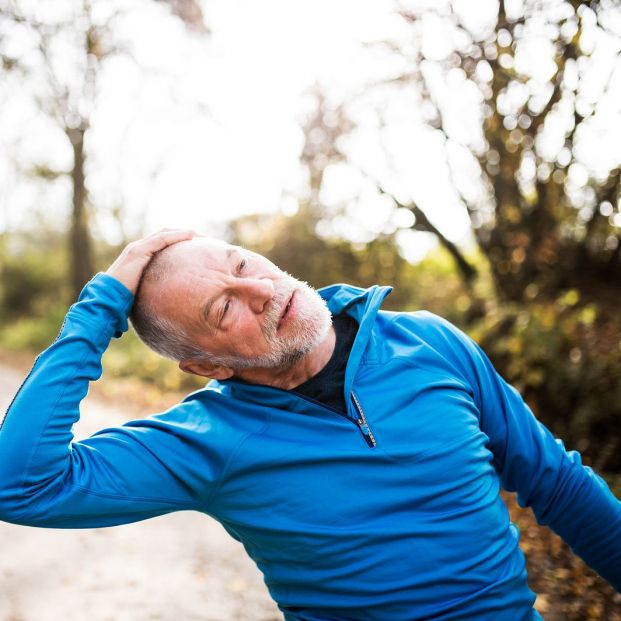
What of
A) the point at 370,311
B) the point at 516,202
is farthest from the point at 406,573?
the point at 516,202

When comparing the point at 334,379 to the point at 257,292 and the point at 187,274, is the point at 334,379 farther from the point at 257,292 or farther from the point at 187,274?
the point at 187,274

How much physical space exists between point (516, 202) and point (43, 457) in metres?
6.04

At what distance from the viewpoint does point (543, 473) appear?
2229mm

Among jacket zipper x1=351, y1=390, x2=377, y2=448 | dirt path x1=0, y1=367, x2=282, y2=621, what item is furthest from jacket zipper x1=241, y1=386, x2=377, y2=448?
dirt path x1=0, y1=367, x2=282, y2=621

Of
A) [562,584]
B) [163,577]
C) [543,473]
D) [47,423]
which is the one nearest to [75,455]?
[47,423]

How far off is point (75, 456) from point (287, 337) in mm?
805

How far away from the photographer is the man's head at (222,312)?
86.0 inches

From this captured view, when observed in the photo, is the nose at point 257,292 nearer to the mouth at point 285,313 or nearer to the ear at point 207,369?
the mouth at point 285,313

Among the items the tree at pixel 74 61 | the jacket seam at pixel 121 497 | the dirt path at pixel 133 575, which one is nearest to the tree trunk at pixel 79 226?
the tree at pixel 74 61

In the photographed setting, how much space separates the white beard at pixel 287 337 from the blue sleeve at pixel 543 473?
50cm

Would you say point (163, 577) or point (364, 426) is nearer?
point (364, 426)

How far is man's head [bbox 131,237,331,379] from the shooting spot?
2.18 m

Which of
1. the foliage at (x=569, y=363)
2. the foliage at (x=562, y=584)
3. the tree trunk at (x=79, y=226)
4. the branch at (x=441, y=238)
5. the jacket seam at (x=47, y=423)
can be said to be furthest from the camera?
the tree trunk at (x=79, y=226)

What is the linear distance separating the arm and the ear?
0.29 metres
